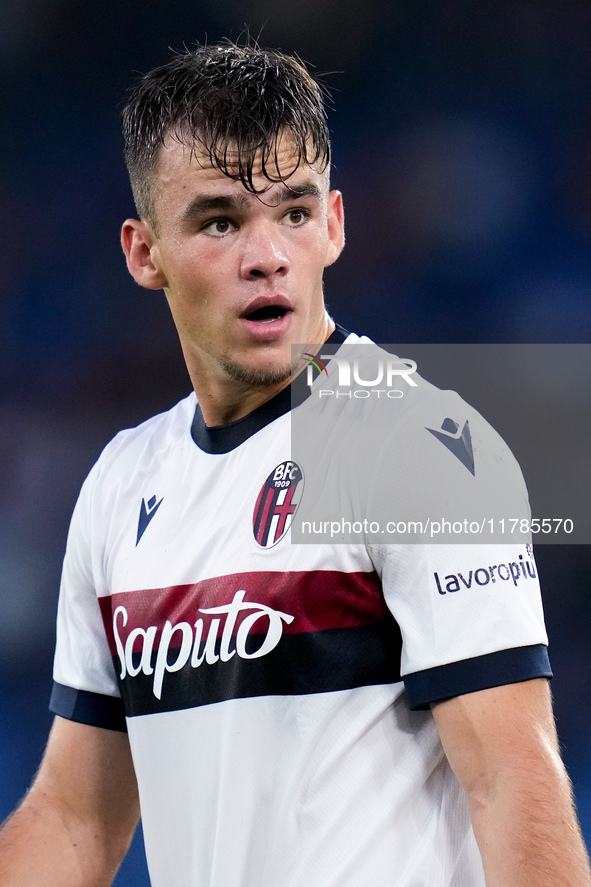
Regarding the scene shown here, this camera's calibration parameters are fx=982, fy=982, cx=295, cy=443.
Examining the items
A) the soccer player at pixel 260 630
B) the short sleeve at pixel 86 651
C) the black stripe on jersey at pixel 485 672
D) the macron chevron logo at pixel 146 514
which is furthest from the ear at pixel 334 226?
the black stripe on jersey at pixel 485 672

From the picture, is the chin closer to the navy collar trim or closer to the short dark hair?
the navy collar trim

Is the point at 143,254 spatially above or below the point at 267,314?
above

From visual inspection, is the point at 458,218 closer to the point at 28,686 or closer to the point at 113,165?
the point at 113,165

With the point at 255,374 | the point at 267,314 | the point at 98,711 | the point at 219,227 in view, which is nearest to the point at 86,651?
the point at 98,711

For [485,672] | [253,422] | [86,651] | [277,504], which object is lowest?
[485,672]

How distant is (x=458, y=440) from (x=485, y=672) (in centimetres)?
36

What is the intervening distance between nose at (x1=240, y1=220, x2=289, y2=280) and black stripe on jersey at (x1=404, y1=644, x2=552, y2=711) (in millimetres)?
734

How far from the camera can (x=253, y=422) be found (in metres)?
1.83

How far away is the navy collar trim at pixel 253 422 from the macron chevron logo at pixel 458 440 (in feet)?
1.09

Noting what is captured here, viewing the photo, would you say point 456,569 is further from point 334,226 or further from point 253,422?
point 334,226

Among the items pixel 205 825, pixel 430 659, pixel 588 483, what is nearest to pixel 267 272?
pixel 430 659

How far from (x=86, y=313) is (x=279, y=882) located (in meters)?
3.21

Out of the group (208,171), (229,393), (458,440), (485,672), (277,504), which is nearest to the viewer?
(485,672)

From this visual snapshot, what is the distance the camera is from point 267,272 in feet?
5.60
